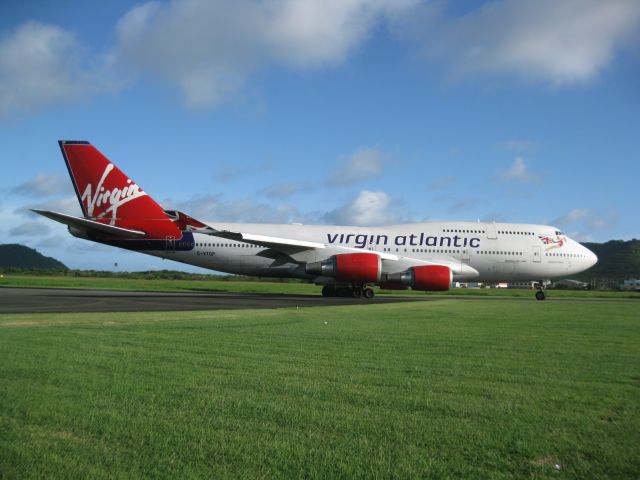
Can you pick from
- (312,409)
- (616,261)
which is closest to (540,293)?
(312,409)

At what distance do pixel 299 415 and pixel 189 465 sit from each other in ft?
3.71

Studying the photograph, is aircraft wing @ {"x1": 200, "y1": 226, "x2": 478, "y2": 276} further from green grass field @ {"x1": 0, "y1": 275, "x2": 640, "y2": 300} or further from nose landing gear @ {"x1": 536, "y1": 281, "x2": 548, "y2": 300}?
green grass field @ {"x1": 0, "y1": 275, "x2": 640, "y2": 300}

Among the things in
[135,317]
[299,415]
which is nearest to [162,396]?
[299,415]

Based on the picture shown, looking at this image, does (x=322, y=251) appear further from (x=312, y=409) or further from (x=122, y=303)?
(x=312, y=409)

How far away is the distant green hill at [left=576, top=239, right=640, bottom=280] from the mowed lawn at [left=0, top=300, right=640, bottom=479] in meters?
165

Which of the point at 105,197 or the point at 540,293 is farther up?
the point at 105,197

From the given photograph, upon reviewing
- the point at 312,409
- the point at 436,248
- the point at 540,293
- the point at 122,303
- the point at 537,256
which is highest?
the point at 436,248

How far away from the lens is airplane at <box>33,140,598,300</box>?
28391 mm

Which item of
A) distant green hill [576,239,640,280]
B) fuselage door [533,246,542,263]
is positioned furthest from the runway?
distant green hill [576,239,640,280]

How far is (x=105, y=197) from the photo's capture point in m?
30.4

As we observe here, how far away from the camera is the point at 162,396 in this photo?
472 centimetres

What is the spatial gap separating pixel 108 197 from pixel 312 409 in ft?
94.1

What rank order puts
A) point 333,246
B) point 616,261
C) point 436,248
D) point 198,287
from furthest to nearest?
1. point 616,261
2. point 198,287
3. point 436,248
4. point 333,246

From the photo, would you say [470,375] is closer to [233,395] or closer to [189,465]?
[233,395]
